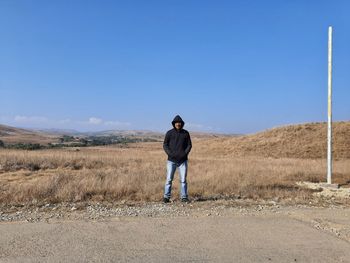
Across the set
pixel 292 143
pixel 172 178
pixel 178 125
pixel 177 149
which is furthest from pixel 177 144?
pixel 292 143

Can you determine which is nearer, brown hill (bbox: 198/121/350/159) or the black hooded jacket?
the black hooded jacket

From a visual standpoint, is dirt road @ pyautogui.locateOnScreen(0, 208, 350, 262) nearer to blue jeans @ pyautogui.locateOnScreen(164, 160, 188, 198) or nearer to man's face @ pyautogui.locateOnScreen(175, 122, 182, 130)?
blue jeans @ pyautogui.locateOnScreen(164, 160, 188, 198)

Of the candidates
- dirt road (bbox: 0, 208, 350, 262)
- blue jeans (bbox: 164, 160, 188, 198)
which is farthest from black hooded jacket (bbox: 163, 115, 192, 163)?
dirt road (bbox: 0, 208, 350, 262)

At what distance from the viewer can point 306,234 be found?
729 centimetres

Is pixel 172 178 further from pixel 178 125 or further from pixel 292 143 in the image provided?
pixel 292 143

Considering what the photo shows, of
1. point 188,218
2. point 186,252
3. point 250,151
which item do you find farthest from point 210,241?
point 250,151

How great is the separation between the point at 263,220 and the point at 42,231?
Result: 407 centimetres

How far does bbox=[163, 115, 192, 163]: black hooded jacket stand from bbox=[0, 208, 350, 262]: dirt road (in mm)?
2397

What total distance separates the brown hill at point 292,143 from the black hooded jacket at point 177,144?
3157 centimetres

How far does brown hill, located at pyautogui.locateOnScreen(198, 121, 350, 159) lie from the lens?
4297 cm

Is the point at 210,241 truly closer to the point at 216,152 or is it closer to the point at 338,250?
the point at 338,250

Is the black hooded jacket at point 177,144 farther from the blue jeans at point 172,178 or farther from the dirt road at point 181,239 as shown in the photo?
the dirt road at point 181,239

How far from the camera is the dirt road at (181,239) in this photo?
589 cm

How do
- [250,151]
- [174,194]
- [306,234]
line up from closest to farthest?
1. [306,234]
2. [174,194]
3. [250,151]
